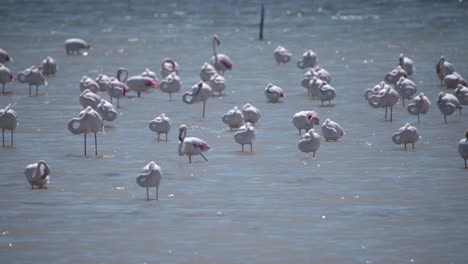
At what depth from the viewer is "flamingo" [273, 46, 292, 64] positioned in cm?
3053

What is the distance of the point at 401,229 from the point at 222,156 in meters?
5.14

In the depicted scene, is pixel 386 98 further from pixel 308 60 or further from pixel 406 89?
pixel 308 60

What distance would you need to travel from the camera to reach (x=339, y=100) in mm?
23438

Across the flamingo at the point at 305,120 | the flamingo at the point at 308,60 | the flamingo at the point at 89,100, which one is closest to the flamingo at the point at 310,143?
the flamingo at the point at 305,120

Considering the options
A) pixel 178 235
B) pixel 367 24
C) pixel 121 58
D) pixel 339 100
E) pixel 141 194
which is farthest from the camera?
pixel 367 24

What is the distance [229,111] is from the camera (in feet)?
65.6

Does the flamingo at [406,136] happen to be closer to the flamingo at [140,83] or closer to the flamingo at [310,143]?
the flamingo at [310,143]

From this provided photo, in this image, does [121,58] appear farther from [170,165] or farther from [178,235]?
[178,235]

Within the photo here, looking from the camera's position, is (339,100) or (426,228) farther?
(339,100)

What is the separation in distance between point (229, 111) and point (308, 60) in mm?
9348

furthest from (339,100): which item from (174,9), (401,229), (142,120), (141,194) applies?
(174,9)

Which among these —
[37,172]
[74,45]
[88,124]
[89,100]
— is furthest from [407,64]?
[37,172]

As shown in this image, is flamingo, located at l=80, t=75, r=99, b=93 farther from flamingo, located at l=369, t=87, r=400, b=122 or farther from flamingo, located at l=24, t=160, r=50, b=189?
flamingo, located at l=24, t=160, r=50, b=189

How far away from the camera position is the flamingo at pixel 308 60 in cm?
2886
